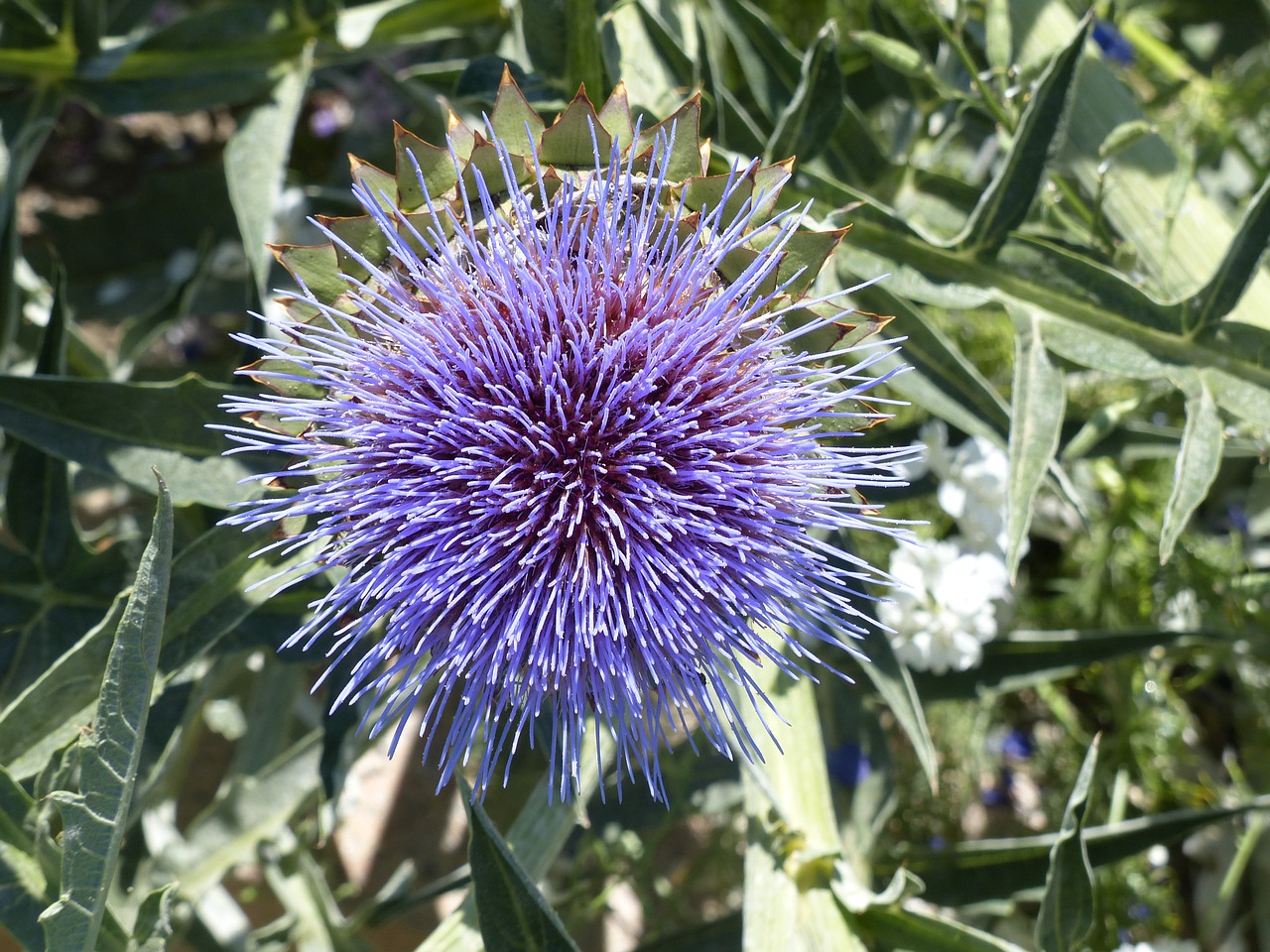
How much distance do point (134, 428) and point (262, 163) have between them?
39cm

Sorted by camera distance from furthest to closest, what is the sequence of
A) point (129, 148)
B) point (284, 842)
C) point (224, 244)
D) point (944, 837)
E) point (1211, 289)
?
point (129, 148)
point (224, 244)
point (944, 837)
point (284, 842)
point (1211, 289)

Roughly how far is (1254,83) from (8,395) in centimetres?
183

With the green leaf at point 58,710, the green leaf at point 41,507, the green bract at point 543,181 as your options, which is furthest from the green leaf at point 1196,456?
the green leaf at point 41,507

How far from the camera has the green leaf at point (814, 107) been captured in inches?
43.0

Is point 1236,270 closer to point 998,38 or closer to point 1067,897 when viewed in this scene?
point 998,38

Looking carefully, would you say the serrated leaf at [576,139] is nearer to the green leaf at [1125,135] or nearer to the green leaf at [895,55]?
the green leaf at [895,55]

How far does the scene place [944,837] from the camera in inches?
66.1

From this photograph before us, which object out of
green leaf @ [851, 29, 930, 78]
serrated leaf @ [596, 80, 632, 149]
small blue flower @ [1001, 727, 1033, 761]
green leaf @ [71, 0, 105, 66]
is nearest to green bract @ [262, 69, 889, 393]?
serrated leaf @ [596, 80, 632, 149]

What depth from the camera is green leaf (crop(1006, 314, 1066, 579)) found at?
105 cm

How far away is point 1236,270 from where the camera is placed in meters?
Answer: 1.09

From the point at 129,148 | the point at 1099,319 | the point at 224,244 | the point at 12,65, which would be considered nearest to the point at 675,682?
the point at 1099,319

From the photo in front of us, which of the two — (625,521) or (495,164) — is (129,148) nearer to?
(495,164)

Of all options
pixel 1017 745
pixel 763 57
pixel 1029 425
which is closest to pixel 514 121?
pixel 763 57

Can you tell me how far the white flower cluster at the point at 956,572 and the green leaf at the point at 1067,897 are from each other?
317 mm
